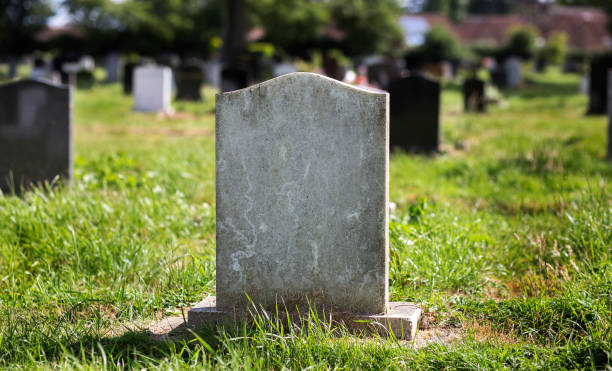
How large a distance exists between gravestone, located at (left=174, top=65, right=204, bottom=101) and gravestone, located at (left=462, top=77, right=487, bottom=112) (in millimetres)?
7227

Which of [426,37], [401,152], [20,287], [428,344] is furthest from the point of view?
[426,37]

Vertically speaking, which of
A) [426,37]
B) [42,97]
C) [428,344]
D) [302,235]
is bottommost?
[428,344]

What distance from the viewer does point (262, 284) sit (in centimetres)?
354

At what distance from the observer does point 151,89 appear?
1614cm

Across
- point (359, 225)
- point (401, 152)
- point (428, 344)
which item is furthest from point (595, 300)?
point (401, 152)

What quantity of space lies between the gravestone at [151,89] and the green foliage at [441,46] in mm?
29240

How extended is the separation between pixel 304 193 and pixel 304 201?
4 cm

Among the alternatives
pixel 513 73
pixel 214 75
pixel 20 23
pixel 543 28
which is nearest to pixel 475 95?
pixel 214 75

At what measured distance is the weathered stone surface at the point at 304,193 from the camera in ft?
11.2

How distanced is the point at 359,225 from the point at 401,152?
253 inches

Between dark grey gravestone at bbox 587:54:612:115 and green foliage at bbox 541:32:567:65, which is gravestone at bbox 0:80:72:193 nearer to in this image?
dark grey gravestone at bbox 587:54:612:115

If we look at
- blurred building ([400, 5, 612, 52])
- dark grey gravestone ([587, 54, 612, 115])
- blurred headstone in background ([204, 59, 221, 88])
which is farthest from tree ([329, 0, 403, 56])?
dark grey gravestone ([587, 54, 612, 115])

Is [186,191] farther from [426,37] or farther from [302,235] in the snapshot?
[426,37]

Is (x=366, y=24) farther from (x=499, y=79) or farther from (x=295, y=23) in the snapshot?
(x=499, y=79)
